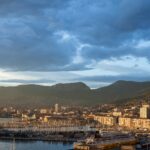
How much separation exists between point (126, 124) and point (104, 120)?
781 centimetres

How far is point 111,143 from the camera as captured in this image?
44.9 metres

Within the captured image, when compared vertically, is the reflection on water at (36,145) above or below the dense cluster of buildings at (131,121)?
below

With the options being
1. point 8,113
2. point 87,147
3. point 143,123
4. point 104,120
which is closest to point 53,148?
point 87,147

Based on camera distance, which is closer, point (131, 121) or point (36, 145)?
point (36, 145)

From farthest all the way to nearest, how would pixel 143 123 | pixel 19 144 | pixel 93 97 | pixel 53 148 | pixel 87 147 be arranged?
pixel 93 97
pixel 143 123
pixel 19 144
pixel 53 148
pixel 87 147

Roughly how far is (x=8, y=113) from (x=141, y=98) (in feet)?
106

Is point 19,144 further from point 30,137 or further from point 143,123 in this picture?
point 143,123

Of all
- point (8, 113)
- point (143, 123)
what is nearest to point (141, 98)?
point (8, 113)

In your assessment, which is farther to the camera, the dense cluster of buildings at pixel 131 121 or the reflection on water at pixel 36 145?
the dense cluster of buildings at pixel 131 121

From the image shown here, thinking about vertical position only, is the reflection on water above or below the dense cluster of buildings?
below

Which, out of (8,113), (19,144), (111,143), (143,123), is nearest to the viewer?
(111,143)

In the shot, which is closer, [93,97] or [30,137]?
[30,137]

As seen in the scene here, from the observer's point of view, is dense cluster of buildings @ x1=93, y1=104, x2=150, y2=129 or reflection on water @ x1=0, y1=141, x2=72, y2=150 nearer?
reflection on water @ x1=0, y1=141, x2=72, y2=150

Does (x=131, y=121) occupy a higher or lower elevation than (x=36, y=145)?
higher
